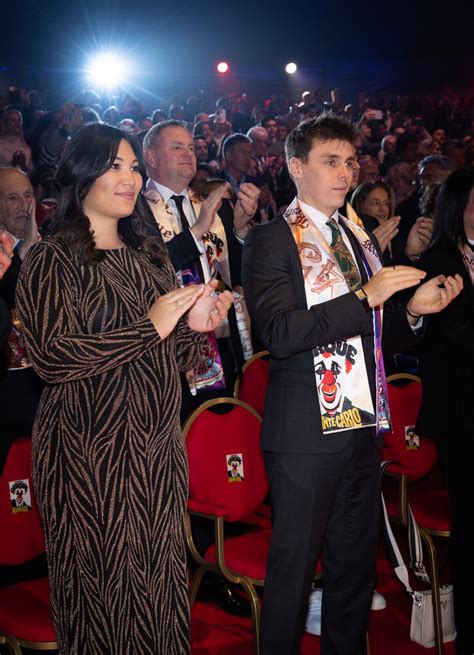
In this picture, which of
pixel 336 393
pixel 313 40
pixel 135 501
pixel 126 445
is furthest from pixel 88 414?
pixel 313 40

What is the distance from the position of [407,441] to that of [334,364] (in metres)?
1.00

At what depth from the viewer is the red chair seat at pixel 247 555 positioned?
110 inches

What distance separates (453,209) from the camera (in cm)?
337

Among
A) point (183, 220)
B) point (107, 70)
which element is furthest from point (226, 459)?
point (107, 70)

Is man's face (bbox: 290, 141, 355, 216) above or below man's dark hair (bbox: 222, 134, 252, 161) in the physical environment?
below

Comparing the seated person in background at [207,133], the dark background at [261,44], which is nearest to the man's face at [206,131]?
the seated person in background at [207,133]

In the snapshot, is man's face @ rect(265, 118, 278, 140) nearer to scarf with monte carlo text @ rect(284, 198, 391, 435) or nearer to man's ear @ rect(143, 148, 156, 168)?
man's ear @ rect(143, 148, 156, 168)

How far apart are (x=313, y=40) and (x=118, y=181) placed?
572 inches

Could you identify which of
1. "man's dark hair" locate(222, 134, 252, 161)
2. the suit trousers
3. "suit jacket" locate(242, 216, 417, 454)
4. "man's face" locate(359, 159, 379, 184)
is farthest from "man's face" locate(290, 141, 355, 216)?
"man's face" locate(359, 159, 379, 184)

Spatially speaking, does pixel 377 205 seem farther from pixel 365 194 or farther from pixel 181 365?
pixel 181 365

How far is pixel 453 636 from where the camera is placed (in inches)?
128

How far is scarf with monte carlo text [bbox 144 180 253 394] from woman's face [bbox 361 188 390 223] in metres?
1.36

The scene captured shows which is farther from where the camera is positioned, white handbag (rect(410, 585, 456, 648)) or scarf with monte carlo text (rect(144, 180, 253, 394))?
scarf with monte carlo text (rect(144, 180, 253, 394))

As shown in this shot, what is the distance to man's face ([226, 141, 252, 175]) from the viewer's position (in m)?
6.28
